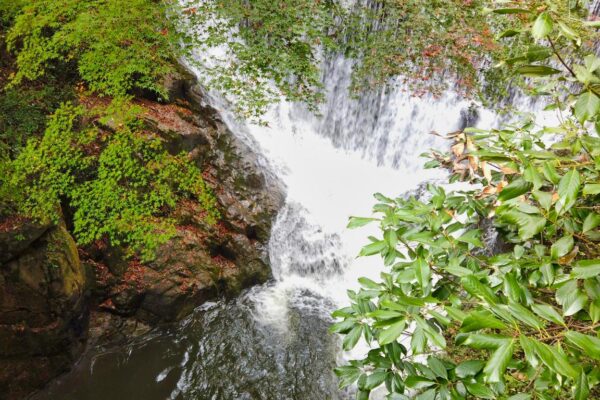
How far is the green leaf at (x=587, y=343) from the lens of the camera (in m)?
1.04

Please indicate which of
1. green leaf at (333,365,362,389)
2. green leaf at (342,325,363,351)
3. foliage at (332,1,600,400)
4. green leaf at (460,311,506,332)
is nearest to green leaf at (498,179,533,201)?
foliage at (332,1,600,400)

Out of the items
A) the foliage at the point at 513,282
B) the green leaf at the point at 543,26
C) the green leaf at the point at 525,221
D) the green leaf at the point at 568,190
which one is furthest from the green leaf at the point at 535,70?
the green leaf at the point at 525,221

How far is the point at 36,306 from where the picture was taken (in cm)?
487

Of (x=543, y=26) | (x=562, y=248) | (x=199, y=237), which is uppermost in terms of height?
(x=543, y=26)

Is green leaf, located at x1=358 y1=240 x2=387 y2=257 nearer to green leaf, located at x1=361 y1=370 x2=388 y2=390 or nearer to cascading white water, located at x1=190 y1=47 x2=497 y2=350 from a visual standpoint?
green leaf, located at x1=361 y1=370 x2=388 y2=390

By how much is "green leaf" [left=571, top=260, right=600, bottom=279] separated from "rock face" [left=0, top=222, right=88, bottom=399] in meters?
5.78

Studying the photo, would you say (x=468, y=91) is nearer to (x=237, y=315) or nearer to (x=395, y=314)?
(x=237, y=315)

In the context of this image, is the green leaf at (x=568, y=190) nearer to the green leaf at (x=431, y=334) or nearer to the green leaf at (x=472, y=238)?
the green leaf at (x=472, y=238)

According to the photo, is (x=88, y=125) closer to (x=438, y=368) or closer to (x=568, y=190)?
(x=438, y=368)

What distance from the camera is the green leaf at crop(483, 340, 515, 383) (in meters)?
1.07

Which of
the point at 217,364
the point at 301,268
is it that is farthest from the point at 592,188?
the point at 301,268

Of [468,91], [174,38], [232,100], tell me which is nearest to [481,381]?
[174,38]

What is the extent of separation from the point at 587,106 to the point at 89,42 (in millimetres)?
6907

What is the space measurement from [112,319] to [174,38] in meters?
5.05
